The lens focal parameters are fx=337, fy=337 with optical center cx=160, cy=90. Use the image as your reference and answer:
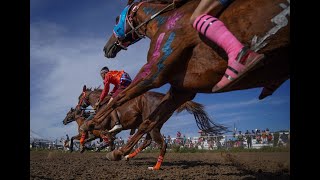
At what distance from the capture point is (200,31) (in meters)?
3.25

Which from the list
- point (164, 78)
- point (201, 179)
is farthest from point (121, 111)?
point (164, 78)

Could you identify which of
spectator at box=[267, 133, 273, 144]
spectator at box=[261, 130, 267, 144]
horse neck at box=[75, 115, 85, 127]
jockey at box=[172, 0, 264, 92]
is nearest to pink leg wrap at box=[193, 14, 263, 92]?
jockey at box=[172, 0, 264, 92]

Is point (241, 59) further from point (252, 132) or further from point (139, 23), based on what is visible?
point (252, 132)

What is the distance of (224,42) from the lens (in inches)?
120

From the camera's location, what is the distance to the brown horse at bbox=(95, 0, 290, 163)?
2.95 m

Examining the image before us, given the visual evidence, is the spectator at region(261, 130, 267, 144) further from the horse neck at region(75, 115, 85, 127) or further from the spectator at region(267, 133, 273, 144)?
the horse neck at region(75, 115, 85, 127)

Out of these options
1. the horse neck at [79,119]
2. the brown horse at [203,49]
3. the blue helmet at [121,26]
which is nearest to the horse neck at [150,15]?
the brown horse at [203,49]

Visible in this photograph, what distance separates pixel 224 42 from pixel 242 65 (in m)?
0.35

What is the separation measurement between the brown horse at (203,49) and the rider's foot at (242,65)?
0.12 meters

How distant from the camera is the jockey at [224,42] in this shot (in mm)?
2791

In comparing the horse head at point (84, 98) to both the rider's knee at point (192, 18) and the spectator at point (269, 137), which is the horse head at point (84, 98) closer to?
the spectator at point (269, 137)
